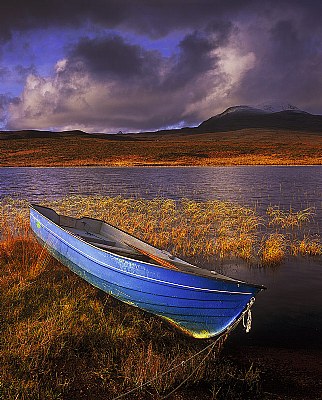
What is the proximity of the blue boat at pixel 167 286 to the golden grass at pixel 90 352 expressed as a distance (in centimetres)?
41

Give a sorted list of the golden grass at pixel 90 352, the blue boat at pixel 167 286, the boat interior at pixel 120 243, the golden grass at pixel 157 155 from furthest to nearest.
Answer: the golden grass at pixel 157 155, the boat interior at pixel 120 243, the blue boat at pixel 167 286, the golden grass at pixel 90 352

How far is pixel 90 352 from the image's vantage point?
22.0 ft

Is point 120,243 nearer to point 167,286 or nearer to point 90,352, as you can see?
point 167,286

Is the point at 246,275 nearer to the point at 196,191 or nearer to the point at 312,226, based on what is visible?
the point at 312,226

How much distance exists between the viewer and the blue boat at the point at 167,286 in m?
6.73

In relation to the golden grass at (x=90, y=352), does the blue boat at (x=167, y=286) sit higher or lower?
higher

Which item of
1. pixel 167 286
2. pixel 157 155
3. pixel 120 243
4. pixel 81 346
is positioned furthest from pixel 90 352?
pixel 157 155

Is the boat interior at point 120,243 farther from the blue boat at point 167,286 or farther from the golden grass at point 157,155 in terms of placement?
the golden grass at point 157,155

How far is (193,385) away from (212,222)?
13.4 metres

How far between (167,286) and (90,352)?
175cm

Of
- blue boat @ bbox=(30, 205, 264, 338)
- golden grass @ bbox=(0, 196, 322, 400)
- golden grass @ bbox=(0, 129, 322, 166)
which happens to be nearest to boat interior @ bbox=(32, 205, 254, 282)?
blue boat @ bbox=(30, 205, 264, 338)

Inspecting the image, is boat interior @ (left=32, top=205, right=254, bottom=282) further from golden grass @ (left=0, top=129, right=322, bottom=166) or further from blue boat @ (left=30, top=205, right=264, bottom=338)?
golden grass @ (left=0, top=129, right=322, bottom=166)

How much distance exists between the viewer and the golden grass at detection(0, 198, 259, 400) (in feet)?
18.9

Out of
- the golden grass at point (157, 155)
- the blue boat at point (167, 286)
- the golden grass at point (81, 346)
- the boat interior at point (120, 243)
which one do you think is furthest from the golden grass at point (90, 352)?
the golden grass at point (157, 155)
